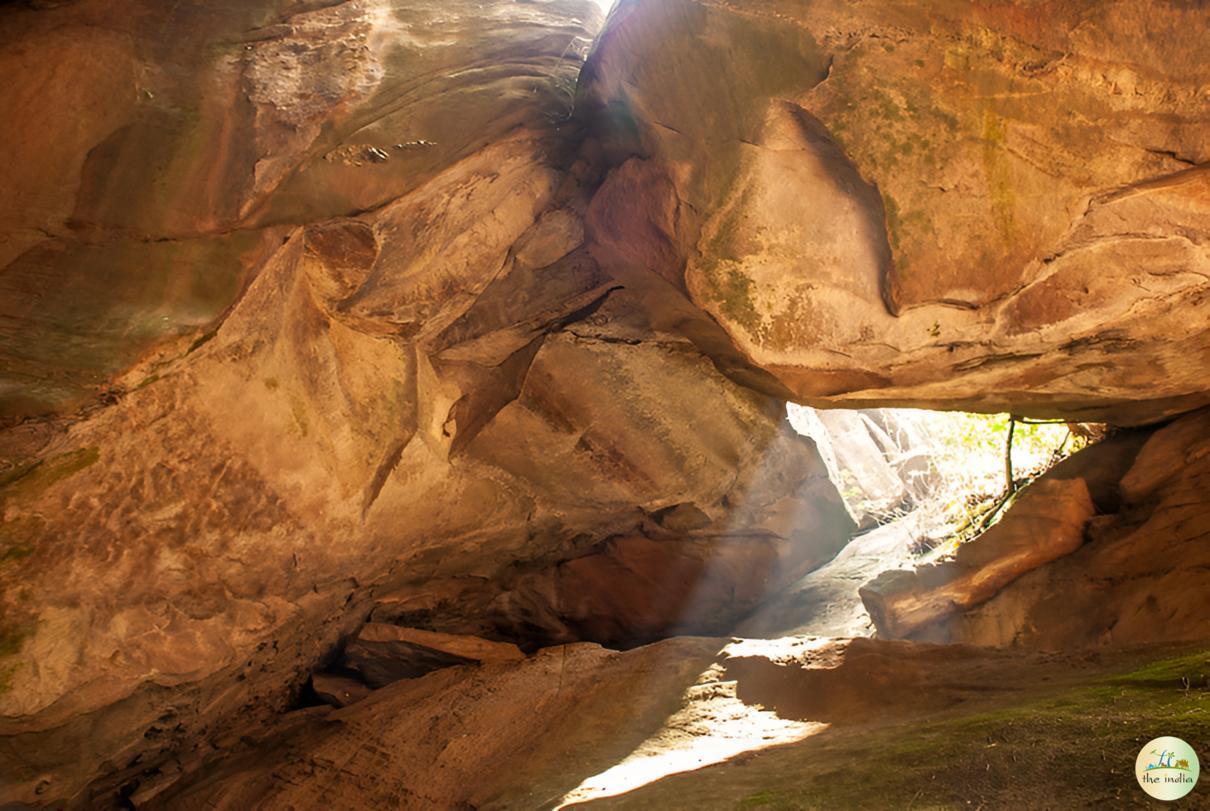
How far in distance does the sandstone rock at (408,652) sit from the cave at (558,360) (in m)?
0.03

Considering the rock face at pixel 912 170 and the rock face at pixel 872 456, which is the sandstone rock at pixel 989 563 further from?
the rock face at pixel 872 456

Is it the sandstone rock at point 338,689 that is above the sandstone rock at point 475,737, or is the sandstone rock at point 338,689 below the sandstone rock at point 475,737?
below

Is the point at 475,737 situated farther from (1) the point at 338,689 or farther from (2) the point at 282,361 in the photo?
(2) the point at 282,361

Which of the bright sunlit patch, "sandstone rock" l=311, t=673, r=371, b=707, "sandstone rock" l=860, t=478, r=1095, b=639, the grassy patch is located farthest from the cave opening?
the grassy patch

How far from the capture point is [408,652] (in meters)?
6.73

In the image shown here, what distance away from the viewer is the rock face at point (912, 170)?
3.86 metres

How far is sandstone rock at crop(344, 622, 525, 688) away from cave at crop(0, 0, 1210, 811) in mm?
33

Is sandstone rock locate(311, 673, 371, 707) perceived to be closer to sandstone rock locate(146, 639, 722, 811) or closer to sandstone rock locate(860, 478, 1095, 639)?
sandstone rock locate(146, 639, 722, 811)

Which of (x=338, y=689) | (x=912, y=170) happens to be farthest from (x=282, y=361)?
(x=912, y=170)

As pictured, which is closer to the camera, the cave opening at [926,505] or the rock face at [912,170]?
the rock face at [912,170]

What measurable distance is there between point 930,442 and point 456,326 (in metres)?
7.50

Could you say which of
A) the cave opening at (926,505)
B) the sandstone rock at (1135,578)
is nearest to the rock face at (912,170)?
the sandstone rock at (1135,578)

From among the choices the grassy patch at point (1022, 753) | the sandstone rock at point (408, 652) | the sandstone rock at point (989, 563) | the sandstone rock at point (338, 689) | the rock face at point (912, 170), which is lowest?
the sandstone rock at point (338, 689)

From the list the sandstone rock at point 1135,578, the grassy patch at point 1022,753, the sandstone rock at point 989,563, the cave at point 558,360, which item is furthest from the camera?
the sandstone rock at point 989,563
